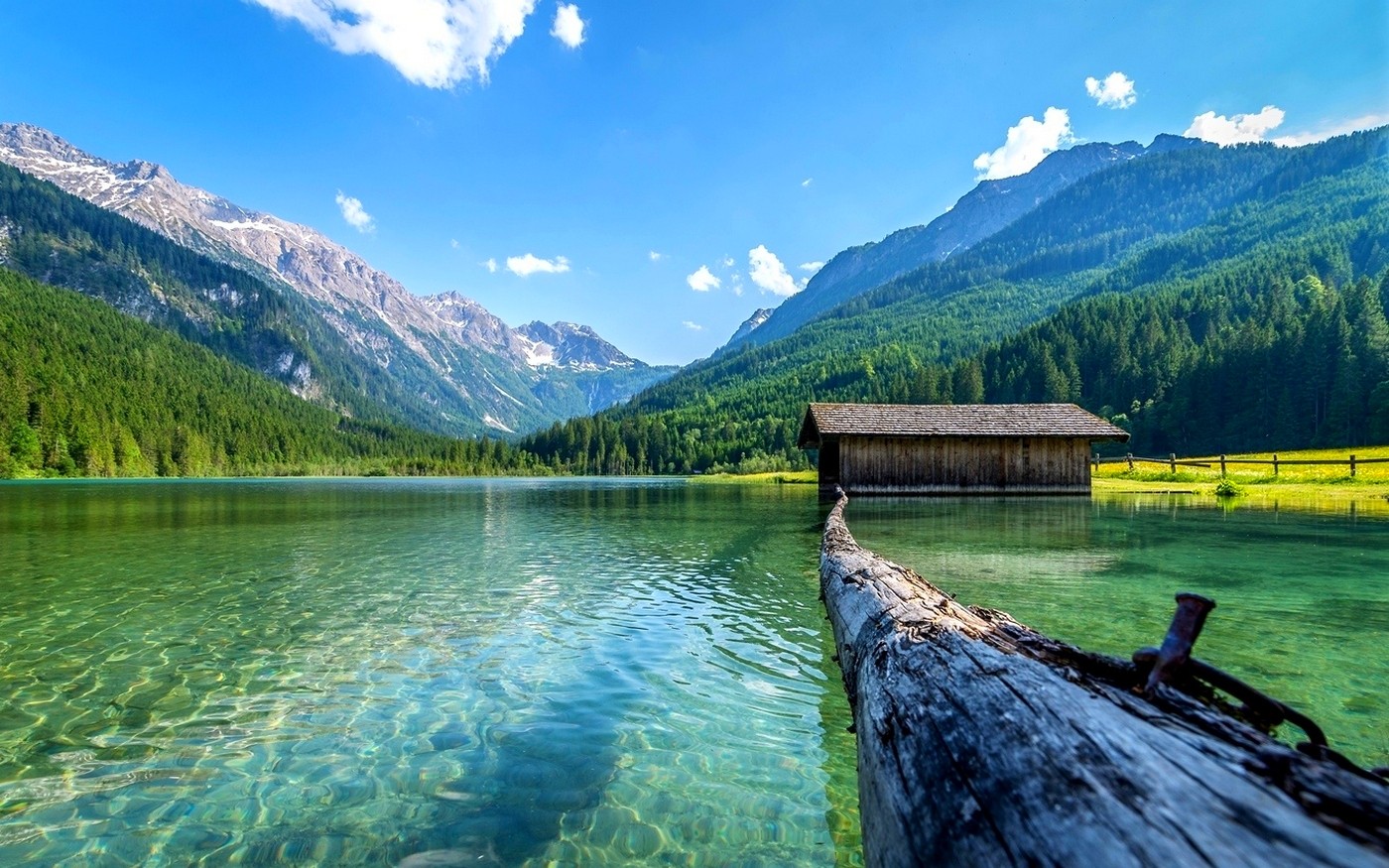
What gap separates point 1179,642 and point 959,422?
41.2 meters

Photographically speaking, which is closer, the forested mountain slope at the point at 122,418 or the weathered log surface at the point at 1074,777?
the weathered log surface at the point at 1074,777

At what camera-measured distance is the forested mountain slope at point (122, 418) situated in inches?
4429

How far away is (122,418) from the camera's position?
136 m

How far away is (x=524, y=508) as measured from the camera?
1578 inches

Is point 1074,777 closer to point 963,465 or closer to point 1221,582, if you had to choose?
point 1221,582

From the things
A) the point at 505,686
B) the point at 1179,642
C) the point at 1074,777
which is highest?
the point at 1179,642

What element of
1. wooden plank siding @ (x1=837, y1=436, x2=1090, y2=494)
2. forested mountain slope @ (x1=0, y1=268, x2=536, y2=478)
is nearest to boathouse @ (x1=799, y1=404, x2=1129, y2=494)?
wooden plank siding @ (x1=837, y1=436, x2=1090, y2=494)

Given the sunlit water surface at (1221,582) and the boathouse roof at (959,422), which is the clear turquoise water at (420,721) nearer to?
the sunlit water surface at (1221,582)

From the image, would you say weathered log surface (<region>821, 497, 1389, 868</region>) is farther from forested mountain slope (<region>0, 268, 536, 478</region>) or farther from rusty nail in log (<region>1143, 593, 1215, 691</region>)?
forested mountain slope (<region>0, 268, 536, 478</region>)

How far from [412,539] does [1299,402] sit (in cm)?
11121

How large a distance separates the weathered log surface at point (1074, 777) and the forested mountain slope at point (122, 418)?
14502cm

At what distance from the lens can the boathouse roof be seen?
39.8 meters

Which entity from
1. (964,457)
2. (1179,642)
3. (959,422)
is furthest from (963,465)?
(1179,642)

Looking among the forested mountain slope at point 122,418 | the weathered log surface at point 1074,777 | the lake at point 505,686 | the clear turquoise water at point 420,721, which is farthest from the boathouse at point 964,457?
the forested mountain slope at point 122,418
